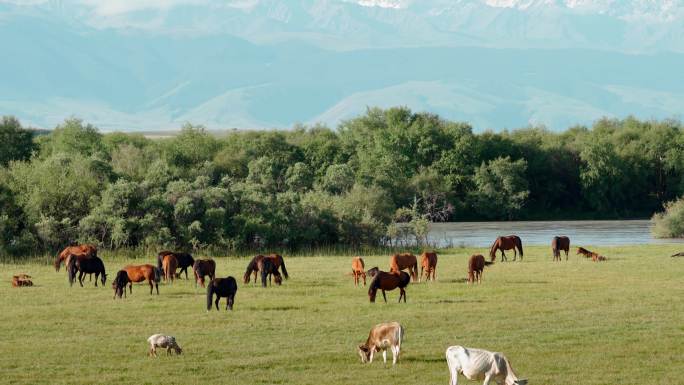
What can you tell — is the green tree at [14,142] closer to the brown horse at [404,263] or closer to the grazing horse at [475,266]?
the brown horse at [404,263]

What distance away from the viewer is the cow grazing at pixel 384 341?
17825 millimetres

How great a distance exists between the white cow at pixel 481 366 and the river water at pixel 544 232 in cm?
3314

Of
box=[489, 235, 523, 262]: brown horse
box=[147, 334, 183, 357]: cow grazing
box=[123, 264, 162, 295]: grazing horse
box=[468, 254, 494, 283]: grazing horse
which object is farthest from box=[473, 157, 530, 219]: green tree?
box=[147, 334, 183, 357]: cow grazing

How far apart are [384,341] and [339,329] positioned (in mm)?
3703

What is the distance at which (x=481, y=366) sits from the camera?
15.4m

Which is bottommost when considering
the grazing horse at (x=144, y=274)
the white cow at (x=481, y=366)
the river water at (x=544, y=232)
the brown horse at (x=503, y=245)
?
the white cow at (x=481, y=366)

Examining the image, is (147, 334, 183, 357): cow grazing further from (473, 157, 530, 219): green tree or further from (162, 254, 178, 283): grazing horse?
(473, 157, 530, 219): green tree

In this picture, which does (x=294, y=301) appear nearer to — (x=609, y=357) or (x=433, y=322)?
(x=433, y=322)

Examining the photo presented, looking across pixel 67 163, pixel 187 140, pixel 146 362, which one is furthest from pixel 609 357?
pixel 187 140

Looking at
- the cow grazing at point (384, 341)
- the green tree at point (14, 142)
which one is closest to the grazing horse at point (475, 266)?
the cow grazing at point (384, 341)

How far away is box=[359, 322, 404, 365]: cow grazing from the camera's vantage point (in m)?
17.8

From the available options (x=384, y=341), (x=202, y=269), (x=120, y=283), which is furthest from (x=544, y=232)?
(x=384, y=341)

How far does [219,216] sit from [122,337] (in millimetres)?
23980

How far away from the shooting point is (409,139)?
85.9m
